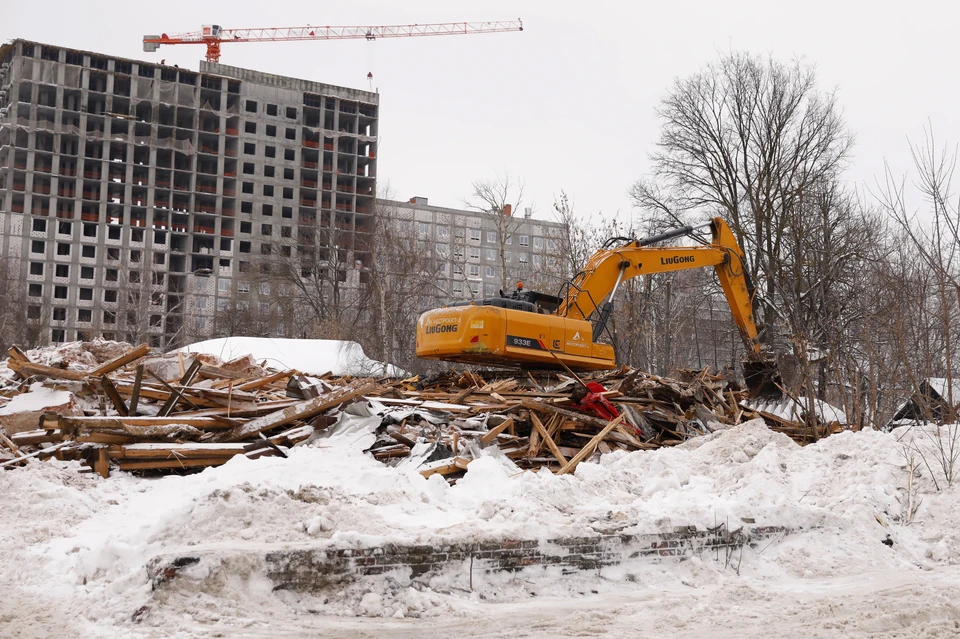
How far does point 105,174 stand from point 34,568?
73.2 meters

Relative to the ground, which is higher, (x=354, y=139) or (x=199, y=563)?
(x=354, y=139)

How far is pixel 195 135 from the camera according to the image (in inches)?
2874

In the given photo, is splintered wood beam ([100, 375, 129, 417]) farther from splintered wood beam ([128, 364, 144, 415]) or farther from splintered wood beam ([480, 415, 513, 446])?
splintered wood beam ([480, 415, 513, 446])

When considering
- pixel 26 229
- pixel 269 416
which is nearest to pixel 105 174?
pixel 26 229

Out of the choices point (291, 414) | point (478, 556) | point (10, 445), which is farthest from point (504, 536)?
point (10, 445)

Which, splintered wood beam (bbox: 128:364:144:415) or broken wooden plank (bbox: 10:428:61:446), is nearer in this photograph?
broken wooden plank (bbox: 10:428:61:446)

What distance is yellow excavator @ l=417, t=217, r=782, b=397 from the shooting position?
11.7 meters

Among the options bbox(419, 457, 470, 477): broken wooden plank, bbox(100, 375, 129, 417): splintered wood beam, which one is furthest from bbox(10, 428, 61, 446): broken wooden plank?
bbox(419, 457, 470, 477): broken wooden plank

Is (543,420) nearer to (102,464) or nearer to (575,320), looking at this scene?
(575,320)

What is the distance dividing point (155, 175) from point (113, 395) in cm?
6824

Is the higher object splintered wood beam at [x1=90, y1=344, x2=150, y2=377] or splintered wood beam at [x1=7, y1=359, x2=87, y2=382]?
splintered wood beam at [x1=90, y1=344, x2=150, y2=377]

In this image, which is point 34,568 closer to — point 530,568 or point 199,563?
point 199,563

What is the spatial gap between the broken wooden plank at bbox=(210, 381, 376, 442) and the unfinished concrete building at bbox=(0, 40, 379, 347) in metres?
53.9

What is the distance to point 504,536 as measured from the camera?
5.72 m
